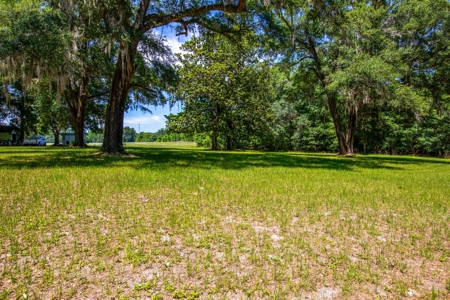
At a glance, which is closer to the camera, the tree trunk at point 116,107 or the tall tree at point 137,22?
the tall tree at point 137,22

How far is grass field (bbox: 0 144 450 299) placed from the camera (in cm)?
206

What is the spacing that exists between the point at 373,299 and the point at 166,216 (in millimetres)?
2581

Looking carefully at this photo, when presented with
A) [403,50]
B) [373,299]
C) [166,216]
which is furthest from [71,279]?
[403,50]

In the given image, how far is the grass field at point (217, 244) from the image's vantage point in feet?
6.77

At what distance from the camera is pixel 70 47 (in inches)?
341

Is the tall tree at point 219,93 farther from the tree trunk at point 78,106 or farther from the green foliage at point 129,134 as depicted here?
the green foliage at point 129,134

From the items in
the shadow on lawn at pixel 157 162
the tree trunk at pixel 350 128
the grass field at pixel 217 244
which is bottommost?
the grass field at pixel 217 244

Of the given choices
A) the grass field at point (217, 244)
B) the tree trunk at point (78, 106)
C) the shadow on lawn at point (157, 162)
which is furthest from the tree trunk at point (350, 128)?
the tree trunk at point (78, 106)

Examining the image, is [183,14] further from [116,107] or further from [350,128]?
[350,128]

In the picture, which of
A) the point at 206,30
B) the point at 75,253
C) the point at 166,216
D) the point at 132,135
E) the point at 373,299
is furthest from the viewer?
the point at 132,135

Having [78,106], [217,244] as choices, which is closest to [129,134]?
[78,106]

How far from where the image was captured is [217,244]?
2814 mm

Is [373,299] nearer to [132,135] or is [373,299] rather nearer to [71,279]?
[71,279]

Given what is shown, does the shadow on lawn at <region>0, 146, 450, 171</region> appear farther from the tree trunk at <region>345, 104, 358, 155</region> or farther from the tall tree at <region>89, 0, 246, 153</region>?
the tree trunk at <region>345, 104, 358, 155</region>
